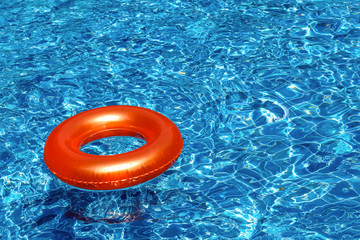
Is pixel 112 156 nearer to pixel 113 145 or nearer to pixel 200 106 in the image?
pixel 113 145

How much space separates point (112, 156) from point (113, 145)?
1.00m

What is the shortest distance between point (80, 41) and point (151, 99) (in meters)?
1.84

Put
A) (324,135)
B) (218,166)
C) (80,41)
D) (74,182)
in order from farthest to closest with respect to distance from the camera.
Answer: (80,41) → (324,135) → (218,166) → (74,182)

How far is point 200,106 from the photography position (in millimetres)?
5457

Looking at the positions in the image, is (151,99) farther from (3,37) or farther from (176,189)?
(3,37)

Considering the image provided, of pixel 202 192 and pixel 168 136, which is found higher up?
pixel 168 136

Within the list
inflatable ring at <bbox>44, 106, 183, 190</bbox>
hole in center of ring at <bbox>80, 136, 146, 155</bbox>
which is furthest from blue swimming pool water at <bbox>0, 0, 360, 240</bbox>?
inflatable ring at <bbox>44, 106, 183, 190</bbox>

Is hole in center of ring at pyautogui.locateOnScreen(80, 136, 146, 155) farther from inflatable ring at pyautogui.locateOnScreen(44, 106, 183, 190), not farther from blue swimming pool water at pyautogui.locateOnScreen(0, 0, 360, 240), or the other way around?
inflatable ring at pyautogui.locateOnScreen(44, 106, 183, 190)

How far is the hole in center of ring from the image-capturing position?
4828mm

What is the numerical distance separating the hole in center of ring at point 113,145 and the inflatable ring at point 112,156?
0.33 m

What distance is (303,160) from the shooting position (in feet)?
15.0

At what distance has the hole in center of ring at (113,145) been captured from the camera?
483 centimetres

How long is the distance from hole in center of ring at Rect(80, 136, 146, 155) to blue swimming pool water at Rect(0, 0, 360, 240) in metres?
0.02

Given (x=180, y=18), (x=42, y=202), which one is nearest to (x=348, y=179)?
(x=42, y=202)
